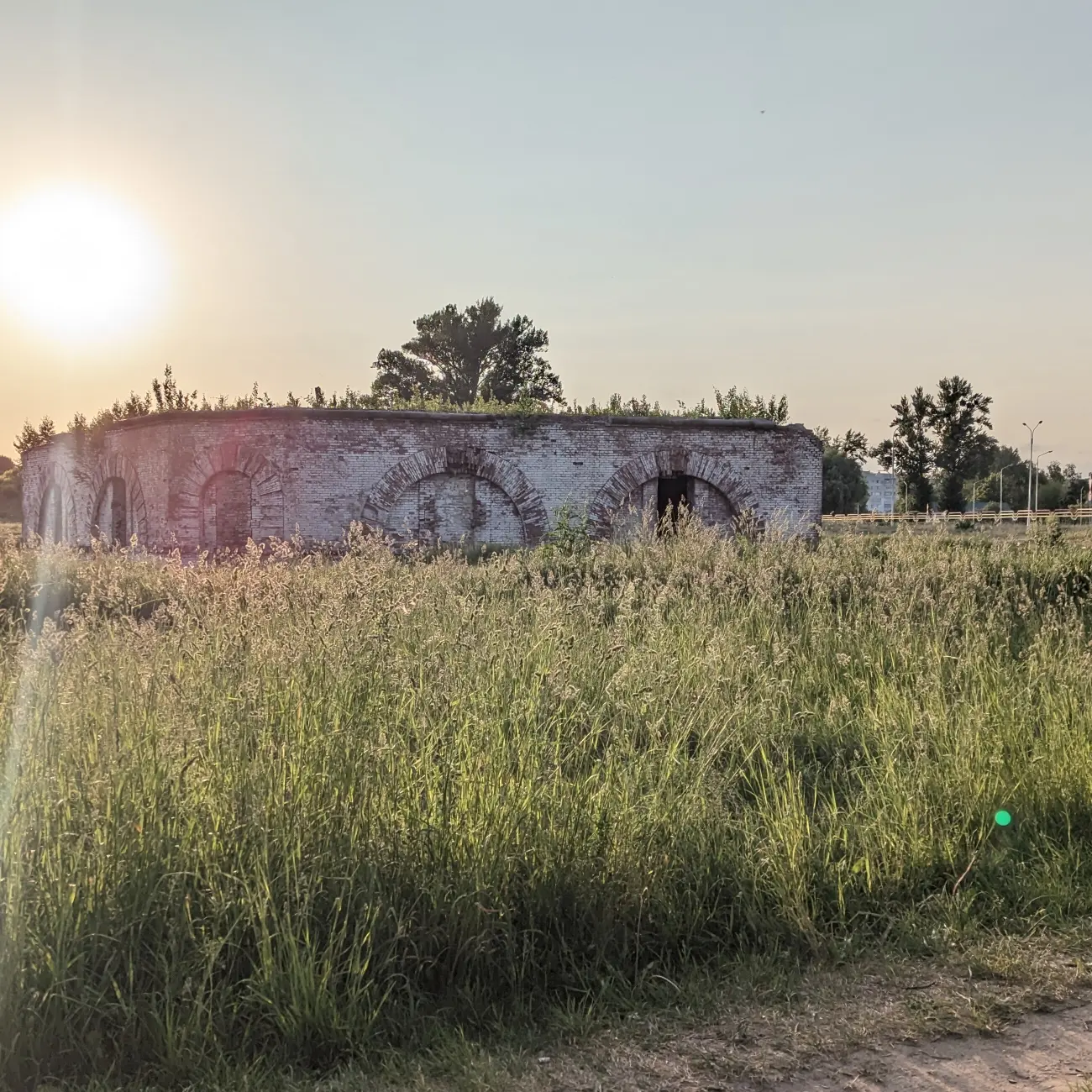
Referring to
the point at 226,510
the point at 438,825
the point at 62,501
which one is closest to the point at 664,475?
the point at 226,510

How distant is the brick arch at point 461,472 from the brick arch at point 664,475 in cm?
142

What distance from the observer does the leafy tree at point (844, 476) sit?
2751 inches

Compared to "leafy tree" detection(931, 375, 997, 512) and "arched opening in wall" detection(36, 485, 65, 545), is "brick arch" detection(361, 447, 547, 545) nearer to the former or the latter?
"arched opening in wall" detection(36, 485, 65, 545)

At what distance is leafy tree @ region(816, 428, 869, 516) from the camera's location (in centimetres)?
6988

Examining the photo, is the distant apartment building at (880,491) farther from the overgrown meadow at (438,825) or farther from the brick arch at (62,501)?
the overgrown meadow at (438,825)

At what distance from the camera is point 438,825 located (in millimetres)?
3902

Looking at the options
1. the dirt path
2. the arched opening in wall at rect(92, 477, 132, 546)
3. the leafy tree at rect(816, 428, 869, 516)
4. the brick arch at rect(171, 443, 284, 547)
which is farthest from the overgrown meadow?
the leafy tree at rect(816, 428, 869, 516)

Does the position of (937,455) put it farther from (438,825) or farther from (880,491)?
(438,825)

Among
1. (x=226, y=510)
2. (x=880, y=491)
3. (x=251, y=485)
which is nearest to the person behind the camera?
(x=251, y=485)

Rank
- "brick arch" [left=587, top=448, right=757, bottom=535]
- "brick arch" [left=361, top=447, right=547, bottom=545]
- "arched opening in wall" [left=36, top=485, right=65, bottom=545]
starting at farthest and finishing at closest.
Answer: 1. "arched opening in wall" [left=36, top=485, right=65, bottom=545]
2. "brick arch" [left=587, top=448, right=757, bottom=535]
3. "brick arch" [left=361, top=447, right=547, bottom=545]

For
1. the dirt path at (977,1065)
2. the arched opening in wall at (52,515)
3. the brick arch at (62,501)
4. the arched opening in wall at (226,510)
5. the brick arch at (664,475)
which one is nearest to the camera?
the dirt path at (977,1065)

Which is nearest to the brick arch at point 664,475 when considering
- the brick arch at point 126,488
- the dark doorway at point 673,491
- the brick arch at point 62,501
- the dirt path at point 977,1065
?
the dark doorway at point 673,491

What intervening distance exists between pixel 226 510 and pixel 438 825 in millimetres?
18822

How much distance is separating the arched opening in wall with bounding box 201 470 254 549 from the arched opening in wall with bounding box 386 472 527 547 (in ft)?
10.4
